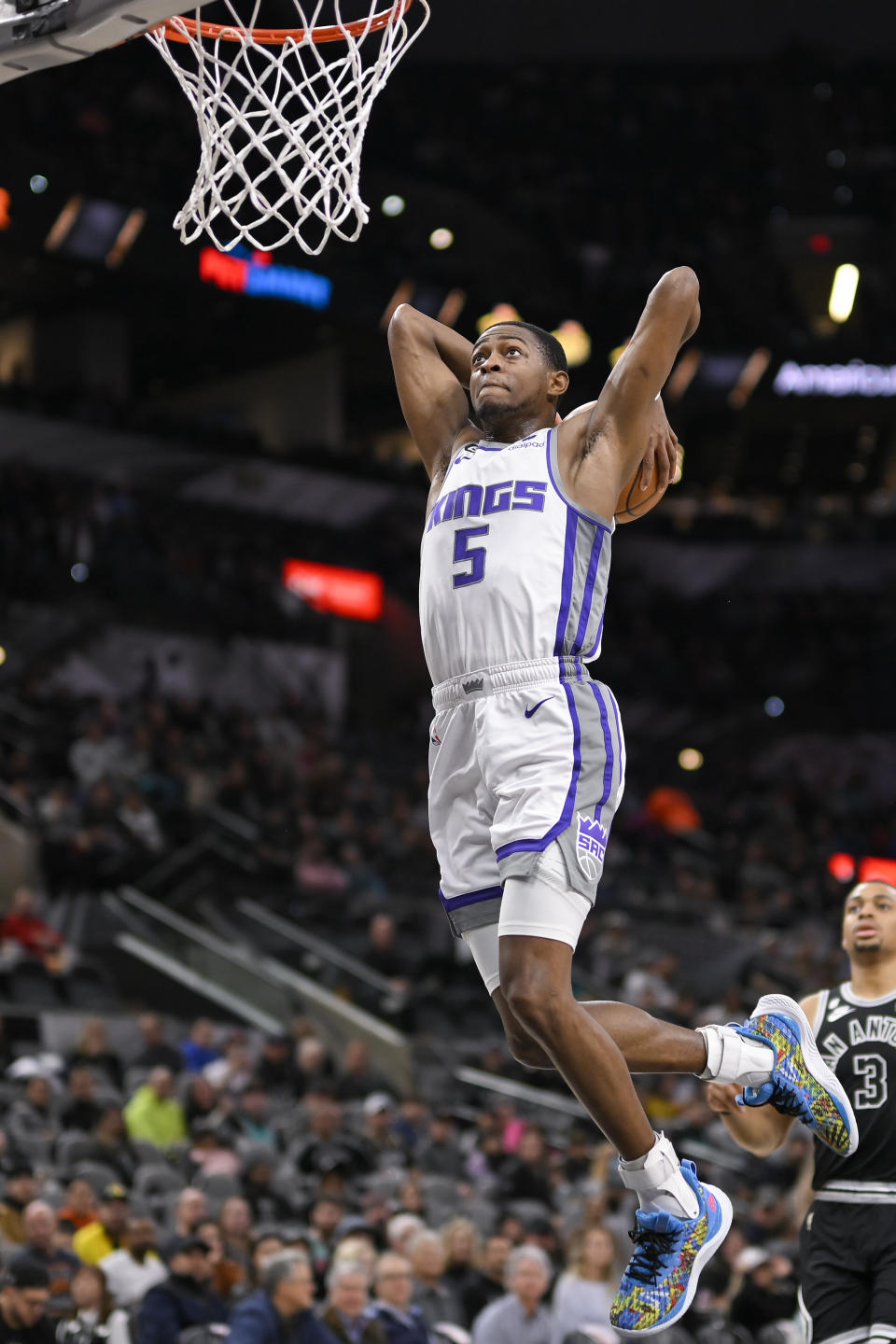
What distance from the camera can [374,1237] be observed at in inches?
400

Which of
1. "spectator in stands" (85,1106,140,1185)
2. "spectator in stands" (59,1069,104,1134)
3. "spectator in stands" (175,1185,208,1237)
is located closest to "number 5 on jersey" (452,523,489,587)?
"spectator in stands" (175,1185,208,1237)

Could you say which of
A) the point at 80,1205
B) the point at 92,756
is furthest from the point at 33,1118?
the point at 92,756

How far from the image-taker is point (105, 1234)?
946cm

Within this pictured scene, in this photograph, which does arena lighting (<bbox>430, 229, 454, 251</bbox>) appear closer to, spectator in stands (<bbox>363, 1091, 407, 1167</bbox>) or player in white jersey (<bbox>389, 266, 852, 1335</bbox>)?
spectator in stands (<bbox>363, 1091, 407, 1167</bbox>)

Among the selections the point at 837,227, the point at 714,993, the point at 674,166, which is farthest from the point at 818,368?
the point at 714,993

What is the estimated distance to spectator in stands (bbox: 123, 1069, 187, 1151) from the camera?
39.4ft

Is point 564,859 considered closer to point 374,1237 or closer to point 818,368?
point 374,1237

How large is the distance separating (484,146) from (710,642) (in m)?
12.1

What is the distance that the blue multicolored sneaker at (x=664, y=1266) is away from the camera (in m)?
4.74

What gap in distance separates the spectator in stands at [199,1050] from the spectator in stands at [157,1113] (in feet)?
4.65

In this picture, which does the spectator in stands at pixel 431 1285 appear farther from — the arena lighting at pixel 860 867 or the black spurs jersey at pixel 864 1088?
the arena lighting at pixel 860 867

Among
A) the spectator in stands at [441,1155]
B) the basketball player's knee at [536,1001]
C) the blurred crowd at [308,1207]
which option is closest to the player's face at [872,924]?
the blurred crowd at [308,1207]

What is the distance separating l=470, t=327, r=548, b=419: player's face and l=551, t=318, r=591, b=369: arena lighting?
2951 cm

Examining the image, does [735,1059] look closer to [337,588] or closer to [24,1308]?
[24,1308]
